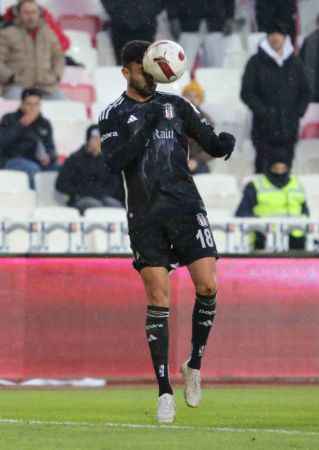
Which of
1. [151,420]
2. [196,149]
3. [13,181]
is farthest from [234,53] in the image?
[151,420]

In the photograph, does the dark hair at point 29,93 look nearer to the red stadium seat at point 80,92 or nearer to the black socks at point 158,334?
the red stadium seat at point 80,92

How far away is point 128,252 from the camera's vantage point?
13344 millimetres

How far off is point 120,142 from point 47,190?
783cm

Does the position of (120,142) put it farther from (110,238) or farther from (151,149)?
(110,238)

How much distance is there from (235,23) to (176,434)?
12537mm

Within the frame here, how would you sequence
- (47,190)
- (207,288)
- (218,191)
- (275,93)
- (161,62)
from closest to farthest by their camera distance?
(161,62) → (207,288) → (47,190) → (218,191) → (275,93)

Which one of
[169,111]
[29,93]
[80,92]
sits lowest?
[80,92]

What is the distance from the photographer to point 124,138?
8828 millimetres

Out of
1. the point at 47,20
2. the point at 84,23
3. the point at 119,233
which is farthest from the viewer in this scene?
the point at 84,23

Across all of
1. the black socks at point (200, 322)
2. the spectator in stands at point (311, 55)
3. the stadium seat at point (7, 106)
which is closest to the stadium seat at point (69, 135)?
the stadium seat at point (7, 106)

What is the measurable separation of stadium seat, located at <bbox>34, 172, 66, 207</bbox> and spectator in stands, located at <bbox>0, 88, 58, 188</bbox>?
141 millimetres

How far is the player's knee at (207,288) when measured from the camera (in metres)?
9.02

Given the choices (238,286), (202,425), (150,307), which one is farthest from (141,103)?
(238,286)

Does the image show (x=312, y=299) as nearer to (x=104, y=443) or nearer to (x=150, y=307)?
(x=150, y=307)
